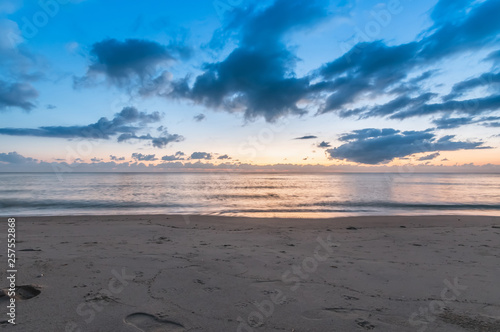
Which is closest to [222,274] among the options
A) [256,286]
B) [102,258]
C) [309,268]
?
[256,286]

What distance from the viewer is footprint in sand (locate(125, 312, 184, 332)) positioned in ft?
12.1

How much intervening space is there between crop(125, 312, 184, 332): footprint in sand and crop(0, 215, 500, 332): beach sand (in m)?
0.01

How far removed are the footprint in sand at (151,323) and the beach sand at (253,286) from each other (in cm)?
1

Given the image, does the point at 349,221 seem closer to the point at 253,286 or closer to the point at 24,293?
the point at 253,286

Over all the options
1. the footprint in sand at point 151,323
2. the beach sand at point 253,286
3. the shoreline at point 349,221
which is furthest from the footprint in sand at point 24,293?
the shoreline at point 349,221

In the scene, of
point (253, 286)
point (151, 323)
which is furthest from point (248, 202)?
point (151, 323)

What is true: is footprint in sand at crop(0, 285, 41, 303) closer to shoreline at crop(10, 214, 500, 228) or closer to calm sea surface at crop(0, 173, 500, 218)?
shoreline at crop(10, 214, 500, 228)

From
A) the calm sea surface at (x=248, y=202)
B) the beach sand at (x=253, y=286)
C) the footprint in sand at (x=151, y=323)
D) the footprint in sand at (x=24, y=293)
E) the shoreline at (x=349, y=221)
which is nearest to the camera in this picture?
the footprint in sand at (x=151, y=323)

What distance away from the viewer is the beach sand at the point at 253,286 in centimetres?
391

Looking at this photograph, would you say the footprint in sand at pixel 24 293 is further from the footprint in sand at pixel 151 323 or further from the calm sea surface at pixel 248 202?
the calm sea surface at pixel 248 202

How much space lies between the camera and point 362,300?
15.2 feet

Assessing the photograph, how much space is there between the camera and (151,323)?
3.82 metres

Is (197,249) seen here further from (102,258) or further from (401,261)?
(401,261)

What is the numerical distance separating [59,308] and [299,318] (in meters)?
3.62
